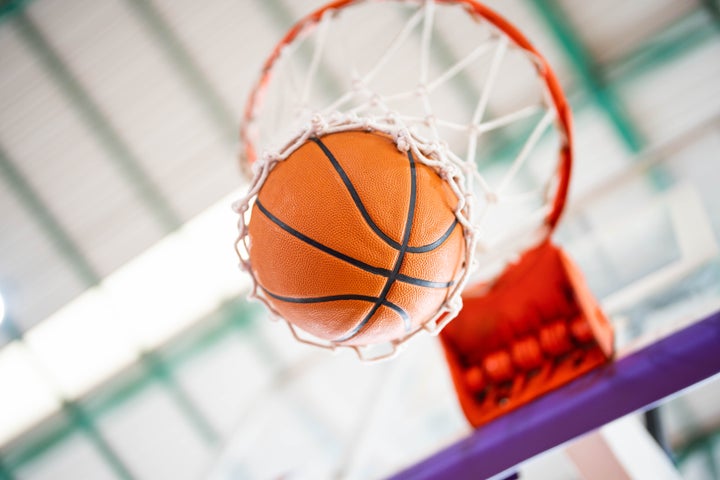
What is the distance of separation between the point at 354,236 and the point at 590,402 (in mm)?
1172

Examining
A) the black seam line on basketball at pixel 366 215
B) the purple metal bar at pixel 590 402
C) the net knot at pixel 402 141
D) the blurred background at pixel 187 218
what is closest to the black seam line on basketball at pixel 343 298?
the black seam line on basketball at pixel 366 215

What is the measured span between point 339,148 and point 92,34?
4.10 m

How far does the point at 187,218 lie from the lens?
5293 millimetres

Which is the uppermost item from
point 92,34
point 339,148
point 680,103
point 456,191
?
point 92,34

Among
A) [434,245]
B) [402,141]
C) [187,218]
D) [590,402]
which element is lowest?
[590,402]

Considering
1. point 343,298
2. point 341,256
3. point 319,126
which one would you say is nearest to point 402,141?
point 319,126

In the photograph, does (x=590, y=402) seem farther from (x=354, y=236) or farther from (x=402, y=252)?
(x=354, y=236)

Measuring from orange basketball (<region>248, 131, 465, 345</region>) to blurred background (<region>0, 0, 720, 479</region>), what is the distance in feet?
7.88

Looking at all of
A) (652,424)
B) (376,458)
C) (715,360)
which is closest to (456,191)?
(715,360)

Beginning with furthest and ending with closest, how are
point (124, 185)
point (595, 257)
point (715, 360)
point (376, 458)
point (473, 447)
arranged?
point (124, 185)
point (595, 257)
point (376, 458)
point (473, 447)
point (715, 360)

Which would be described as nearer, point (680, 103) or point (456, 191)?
point (456, 191)

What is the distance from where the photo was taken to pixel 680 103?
4.88 m

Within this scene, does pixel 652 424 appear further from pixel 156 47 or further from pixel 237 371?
pixel 156 47

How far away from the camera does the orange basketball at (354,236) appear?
5.35 feet
